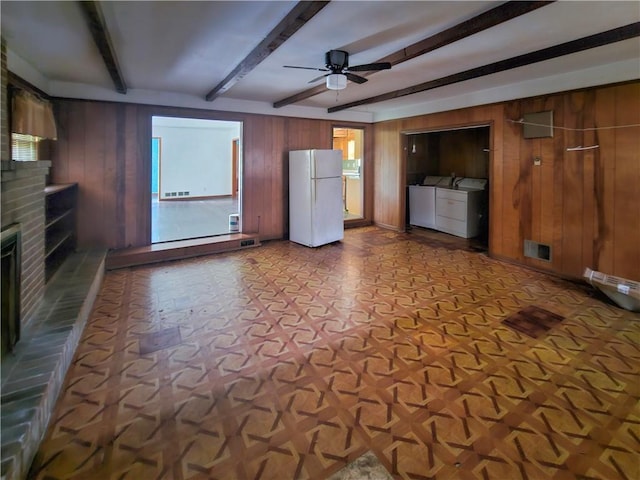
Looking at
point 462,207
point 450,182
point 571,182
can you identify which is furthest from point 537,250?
point 450,182

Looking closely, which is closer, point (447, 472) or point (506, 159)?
point (447, 472)

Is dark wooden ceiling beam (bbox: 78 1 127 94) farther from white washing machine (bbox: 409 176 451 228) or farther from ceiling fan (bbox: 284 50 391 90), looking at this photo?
white washing machine (bbox: 409 176 451 228)

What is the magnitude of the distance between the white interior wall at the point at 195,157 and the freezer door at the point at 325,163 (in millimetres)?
5355

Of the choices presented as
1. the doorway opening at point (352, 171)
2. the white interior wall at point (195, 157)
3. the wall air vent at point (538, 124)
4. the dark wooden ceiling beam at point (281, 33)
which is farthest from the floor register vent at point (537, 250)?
the white interior wall at point (195, 157)

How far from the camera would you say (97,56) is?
341 cm

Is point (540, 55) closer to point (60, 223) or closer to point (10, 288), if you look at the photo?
point (10, 288)

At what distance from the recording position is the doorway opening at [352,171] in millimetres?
7496

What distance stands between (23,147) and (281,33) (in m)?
3.10

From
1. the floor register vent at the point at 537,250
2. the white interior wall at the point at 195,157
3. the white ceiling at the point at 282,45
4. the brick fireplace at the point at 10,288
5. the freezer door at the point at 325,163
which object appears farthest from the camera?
the white interior wall at the point at 195,157

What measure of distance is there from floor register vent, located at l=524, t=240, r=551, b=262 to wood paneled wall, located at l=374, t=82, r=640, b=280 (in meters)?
0.06

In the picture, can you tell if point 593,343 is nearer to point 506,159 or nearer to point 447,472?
point 447,472

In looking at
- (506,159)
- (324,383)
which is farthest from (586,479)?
(506,159)

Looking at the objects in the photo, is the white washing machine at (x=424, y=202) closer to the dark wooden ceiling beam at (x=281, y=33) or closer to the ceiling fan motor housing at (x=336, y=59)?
the ceiling fan motor housing at (x=336, y=59)

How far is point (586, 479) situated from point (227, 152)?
11.6m
